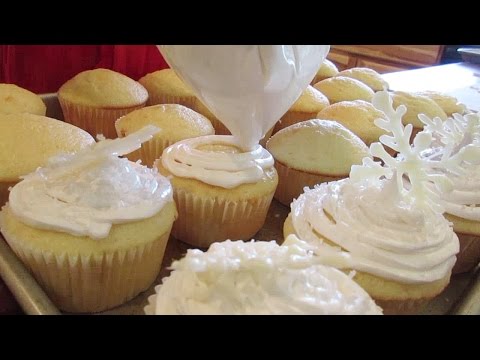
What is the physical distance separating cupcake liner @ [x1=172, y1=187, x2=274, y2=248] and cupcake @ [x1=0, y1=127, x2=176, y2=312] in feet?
0.66

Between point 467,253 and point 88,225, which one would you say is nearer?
point 88,225

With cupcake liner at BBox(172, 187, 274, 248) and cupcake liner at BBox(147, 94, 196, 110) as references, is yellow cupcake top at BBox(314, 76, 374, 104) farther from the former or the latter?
cupcake liner at BBox(172, 187, 274, 248)

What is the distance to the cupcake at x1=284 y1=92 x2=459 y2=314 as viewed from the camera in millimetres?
1181

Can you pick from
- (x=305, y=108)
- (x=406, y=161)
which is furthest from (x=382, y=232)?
(x=305, y=108)

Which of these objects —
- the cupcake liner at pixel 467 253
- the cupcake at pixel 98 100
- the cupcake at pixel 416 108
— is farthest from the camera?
the cupcake at pixel 416 108

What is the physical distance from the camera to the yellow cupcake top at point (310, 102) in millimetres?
2346

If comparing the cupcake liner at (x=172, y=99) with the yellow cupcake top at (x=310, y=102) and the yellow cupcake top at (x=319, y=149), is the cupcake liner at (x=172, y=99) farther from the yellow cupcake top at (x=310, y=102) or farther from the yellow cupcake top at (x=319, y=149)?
the yellow cupcake top at (x=319, y=149)

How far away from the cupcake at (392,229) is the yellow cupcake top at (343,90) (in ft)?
4.49

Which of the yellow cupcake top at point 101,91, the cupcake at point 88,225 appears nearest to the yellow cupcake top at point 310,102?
the yellow cupcake top at point 101,91

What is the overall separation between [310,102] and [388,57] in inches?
134

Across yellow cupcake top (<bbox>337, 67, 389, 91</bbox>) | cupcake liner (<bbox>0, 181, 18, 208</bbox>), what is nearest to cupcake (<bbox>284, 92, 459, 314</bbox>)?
cupcake liner (<bbox>0, 181, 18, 208</bbox>)

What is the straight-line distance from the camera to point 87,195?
46.0 inches

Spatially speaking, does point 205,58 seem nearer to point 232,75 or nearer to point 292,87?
point 232,75

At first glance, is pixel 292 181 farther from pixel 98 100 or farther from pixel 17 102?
pixel 17 102
